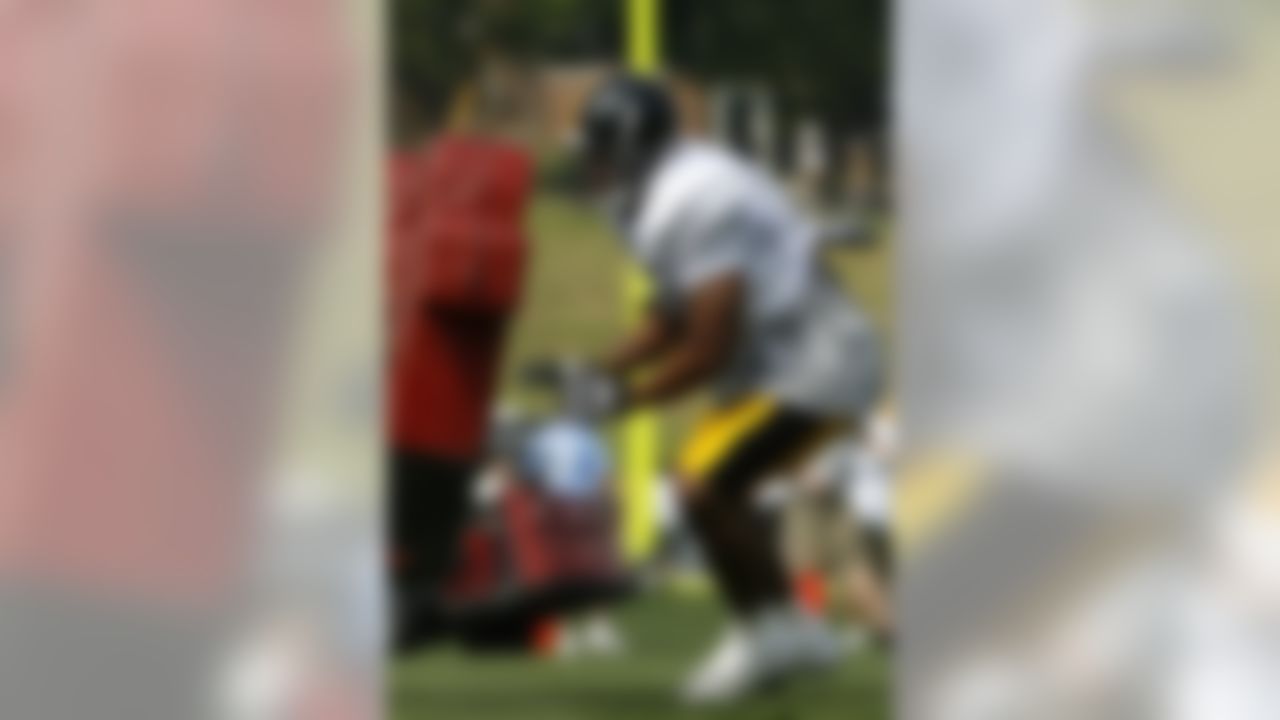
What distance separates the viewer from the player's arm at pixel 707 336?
4.88m

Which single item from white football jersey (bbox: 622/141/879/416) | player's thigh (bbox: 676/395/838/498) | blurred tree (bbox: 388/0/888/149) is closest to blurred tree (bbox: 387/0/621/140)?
blurred tree (bbox: 388/0/888/149)

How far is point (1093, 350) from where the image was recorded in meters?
2.39

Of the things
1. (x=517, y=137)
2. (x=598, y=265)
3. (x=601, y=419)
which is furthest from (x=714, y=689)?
(x=598, y=265)

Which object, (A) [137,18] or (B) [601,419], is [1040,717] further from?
(B) [601,419]

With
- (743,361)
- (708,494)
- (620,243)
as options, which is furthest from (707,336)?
(620,243)

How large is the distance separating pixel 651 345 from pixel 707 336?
0.56 ft

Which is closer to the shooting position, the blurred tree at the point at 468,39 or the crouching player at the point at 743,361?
the crouching player at the point at 743,361

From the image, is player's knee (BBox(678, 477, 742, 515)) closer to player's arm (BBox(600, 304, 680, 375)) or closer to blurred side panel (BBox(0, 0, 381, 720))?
player's arm (BBox(600, 304, 680, 375))

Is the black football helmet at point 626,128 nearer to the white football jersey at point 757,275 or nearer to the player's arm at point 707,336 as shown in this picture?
the white football jersey at point 757,275

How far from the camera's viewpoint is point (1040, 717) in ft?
7.96

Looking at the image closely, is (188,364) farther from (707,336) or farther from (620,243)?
(620,243)

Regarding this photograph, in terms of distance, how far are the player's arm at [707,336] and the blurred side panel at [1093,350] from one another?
2.44 meters

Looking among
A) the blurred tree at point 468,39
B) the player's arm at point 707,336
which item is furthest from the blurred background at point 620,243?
the player's arm at point 707,336

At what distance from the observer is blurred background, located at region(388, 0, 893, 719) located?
528 centimetres
